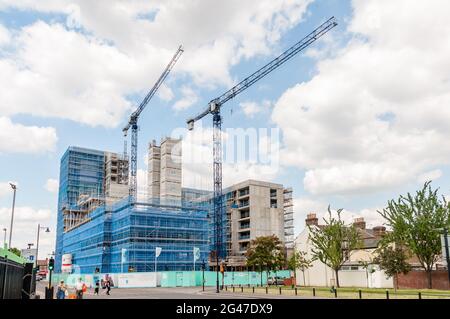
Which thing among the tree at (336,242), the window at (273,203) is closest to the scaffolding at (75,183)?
the window at (273,203)

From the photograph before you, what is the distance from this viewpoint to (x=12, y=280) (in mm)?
16203

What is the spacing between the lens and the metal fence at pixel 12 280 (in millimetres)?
13861

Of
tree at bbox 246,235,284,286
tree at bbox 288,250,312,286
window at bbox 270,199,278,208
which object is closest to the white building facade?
tree at bbox 288,250,312,286

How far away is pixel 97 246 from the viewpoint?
312ft

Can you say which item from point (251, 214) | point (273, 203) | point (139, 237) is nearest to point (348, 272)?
point (139, 237)

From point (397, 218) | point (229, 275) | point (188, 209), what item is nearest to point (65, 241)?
point (188, 209)

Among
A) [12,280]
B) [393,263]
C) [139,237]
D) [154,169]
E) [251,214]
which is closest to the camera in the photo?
[12,280]

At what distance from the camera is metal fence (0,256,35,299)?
45.5 ft

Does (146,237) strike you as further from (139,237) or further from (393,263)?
(393,263)

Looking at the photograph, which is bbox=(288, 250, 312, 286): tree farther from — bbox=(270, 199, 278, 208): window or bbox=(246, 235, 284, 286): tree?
bbox=(270, 199, 278, 208): window

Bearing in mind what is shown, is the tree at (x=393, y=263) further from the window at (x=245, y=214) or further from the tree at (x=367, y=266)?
the window at (x=245, y=214)

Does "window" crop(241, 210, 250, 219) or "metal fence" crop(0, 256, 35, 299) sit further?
"window" crop(241, 210, 250, 219)
